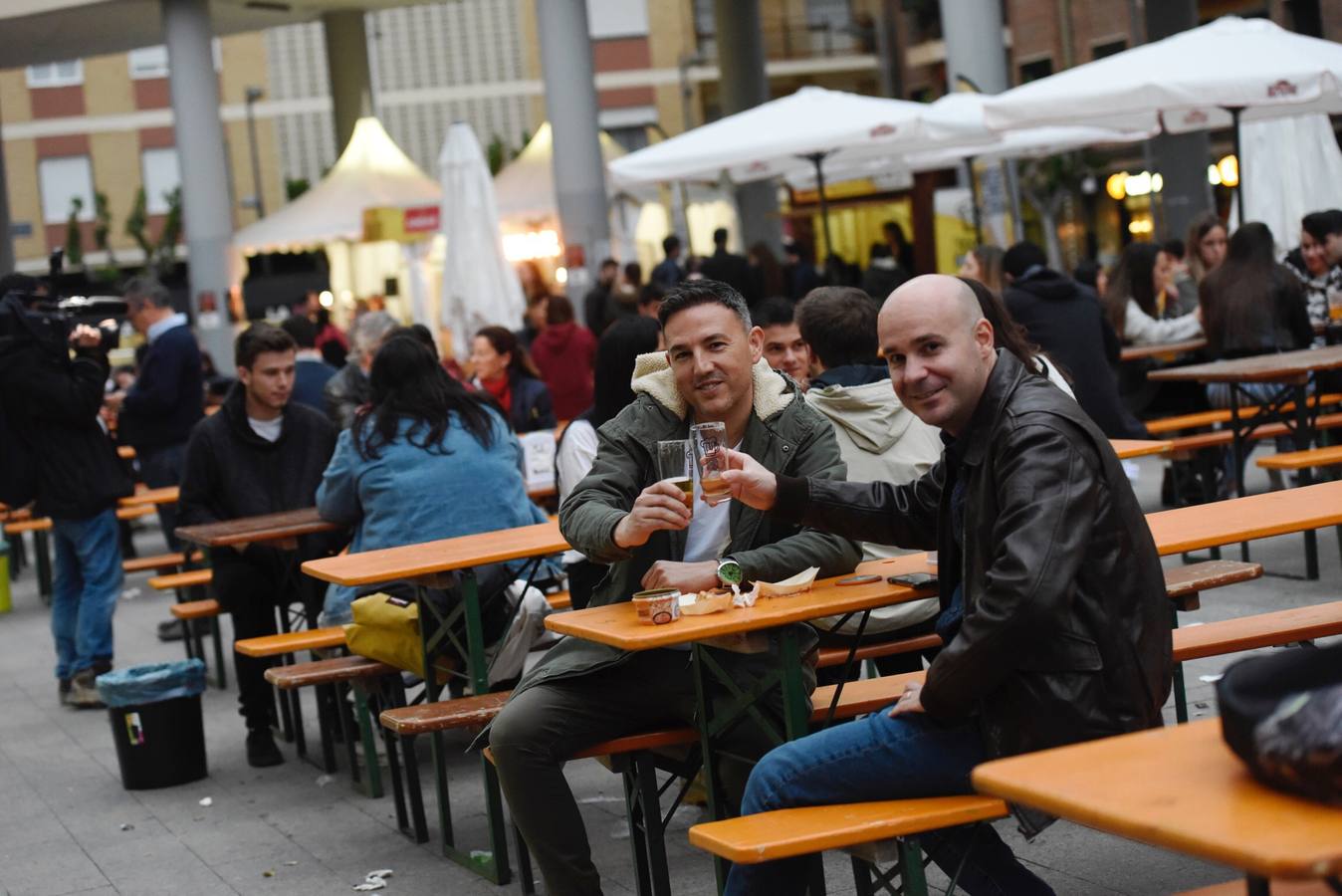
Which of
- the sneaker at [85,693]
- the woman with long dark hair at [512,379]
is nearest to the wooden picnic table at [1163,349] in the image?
the woman with long dark hair at [512,379]

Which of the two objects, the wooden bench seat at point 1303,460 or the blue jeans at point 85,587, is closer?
the wooden bench seat at point 1303,460

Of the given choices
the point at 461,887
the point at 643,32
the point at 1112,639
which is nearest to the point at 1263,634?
the point at 1112,639

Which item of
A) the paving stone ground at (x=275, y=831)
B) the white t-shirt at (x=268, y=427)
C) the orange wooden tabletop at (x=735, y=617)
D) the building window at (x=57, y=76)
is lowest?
the paving stone ground at (x=275, y=831)

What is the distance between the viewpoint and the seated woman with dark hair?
6824 millimetres

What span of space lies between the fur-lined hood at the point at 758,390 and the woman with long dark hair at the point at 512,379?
208 inches

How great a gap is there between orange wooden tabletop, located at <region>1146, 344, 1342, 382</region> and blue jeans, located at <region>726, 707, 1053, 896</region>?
576cm

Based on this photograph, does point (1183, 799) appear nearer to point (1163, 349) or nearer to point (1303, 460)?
point (1303, 460)

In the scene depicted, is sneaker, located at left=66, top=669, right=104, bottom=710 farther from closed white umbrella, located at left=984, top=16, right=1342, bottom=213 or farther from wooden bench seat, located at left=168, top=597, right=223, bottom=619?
closed white umbrella, located at left=984, top=16, right=1342, bottom=213

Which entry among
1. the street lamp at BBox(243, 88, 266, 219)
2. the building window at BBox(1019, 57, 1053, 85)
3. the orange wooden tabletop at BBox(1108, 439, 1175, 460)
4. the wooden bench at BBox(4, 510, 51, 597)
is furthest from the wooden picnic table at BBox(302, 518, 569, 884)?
the street lamp at BBox(243, 88, 266, 219)

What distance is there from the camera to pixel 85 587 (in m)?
9.25

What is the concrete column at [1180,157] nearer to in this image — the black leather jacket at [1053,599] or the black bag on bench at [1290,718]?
the black leather jacket at [1053,599]

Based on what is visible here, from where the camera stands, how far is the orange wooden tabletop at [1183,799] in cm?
216

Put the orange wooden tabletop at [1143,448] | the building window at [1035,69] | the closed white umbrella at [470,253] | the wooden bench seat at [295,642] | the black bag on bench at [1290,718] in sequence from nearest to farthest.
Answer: the black bag on bench at [1290,718], the wooden bench seat at [295,642], the orange wooden tabletop at [1143,448], the closed white umbrella at [470,253], the building window at [1035,69]

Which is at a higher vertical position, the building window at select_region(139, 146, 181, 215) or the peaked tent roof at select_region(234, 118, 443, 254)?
the building window at select_region(139, 146, 181, 215)
